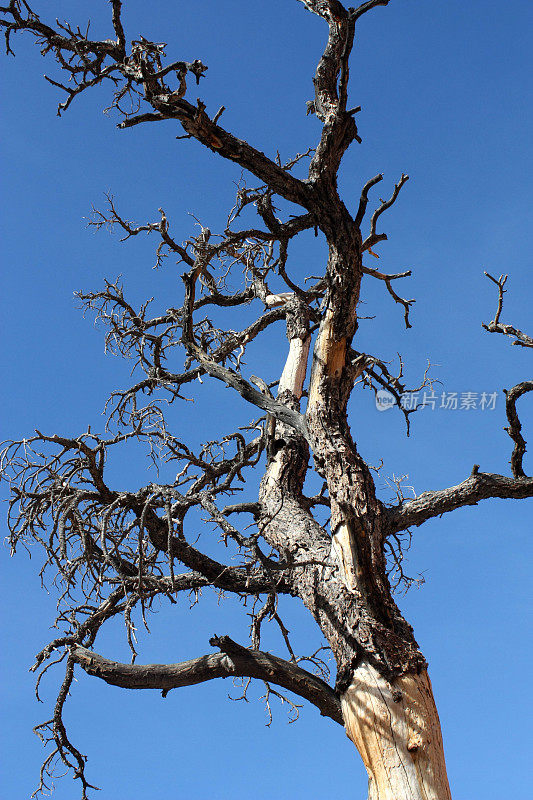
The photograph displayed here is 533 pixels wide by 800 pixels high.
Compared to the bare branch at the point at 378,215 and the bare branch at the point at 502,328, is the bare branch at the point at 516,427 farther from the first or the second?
the bare branch at the point at 378,215

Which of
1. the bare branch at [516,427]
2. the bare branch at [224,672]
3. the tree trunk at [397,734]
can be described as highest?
the bare branch at [516,427]

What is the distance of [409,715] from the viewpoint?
4.24 m

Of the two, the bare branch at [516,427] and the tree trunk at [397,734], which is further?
the bare branch at [516,427]

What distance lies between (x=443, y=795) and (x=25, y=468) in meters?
3.84

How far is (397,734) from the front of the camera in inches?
164

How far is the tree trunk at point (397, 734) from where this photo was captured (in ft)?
13.4

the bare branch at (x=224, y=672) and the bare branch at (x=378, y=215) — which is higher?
the bare branch at (x=378, y=215)

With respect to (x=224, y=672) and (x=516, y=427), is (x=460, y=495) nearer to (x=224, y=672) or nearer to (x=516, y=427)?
(x=516, y=427)

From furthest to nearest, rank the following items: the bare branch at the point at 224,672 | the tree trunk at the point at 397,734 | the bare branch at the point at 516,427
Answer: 1. the bare branch at the point at 516,427
2. the bare branch at the point at 224,672
3. the tree trunk at the point at 397,734

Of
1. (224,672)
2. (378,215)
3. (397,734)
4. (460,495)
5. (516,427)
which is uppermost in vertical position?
(378,215)

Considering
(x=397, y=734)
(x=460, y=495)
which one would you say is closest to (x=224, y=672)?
(x=397, y=734)

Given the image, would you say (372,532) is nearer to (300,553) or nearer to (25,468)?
(300,553)

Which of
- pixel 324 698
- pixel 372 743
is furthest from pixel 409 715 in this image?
pixel 324 698

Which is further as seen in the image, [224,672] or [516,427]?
[516,427]
